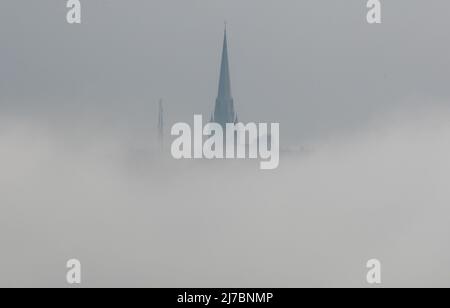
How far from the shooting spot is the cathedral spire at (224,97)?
8.54m

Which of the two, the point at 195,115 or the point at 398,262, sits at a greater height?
the point at 195,115

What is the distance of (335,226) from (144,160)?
1.55 metres

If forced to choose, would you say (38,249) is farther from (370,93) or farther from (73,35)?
→ (370,93)

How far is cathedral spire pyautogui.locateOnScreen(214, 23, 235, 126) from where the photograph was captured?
28.0ft

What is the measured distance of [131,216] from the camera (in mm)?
8484

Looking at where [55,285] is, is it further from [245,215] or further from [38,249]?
[245,215]

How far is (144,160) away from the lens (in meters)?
8.47

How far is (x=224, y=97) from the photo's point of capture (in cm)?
855

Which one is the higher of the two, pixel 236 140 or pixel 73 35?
pixel 73 35

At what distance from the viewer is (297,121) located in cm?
859
